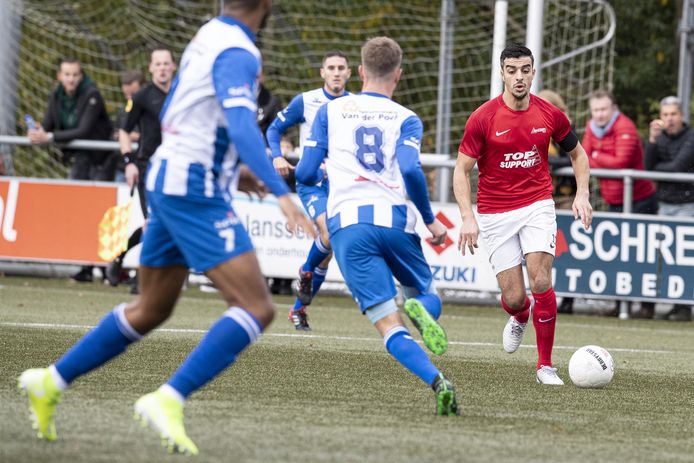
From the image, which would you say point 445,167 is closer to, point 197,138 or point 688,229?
point 688,229

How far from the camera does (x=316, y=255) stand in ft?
36.3

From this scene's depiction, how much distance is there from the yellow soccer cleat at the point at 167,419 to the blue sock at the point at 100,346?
47 centimetres

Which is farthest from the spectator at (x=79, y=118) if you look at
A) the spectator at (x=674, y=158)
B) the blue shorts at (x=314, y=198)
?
the spectator at (x=674, y=158)

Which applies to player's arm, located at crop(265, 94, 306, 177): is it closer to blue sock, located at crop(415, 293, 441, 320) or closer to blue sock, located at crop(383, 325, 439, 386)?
blue sock, located at crop(415, 293, 441, 320)

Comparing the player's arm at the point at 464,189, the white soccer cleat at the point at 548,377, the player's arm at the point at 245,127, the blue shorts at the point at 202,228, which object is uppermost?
the player's arm at the point at 245,127

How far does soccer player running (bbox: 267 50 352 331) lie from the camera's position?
10789mm

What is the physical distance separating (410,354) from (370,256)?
0.56 m

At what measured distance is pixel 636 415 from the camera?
6.94 m

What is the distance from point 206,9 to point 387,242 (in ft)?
55.0

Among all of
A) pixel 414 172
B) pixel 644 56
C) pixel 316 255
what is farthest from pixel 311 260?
pixel 644 56

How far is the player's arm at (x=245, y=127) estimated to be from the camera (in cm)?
513

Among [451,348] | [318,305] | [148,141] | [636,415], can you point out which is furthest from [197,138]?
[318,305]

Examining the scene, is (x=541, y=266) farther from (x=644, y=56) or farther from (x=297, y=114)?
(x=644, y=56)

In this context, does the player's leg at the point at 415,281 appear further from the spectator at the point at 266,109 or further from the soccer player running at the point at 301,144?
the spectator at the point at 266,109
